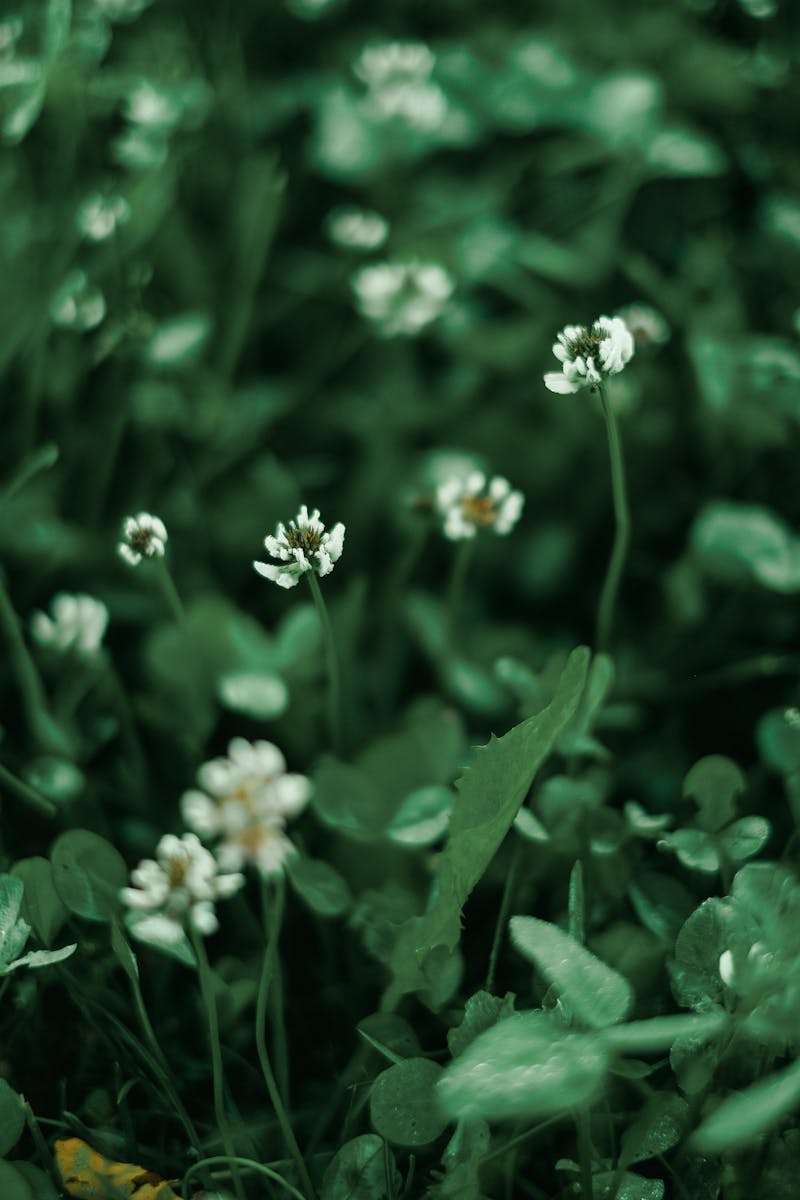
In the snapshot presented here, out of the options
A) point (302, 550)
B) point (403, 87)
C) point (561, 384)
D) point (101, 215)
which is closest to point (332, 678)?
point (302, 550)

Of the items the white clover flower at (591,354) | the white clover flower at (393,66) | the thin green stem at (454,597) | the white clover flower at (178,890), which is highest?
the white clover flower at (591,354)

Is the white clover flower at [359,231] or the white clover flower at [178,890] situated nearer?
the white clover flower at [178,890]

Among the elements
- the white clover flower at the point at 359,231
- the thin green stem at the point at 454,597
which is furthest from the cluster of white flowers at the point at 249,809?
the white clover flower at the point at 359,231

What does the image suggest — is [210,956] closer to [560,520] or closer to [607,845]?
[607,845]

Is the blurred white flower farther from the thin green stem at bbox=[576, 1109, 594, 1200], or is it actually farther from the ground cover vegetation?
the thin green stem at bbox=[576, 1109, 594, 1200]

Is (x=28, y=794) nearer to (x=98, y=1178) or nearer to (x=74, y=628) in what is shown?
(x=74, y=628)

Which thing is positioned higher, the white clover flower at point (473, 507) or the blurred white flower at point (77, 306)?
the blurred white flower at point (77, 306)

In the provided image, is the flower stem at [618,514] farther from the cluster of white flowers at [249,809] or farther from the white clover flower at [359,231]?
the white clover flower at [359,231]
